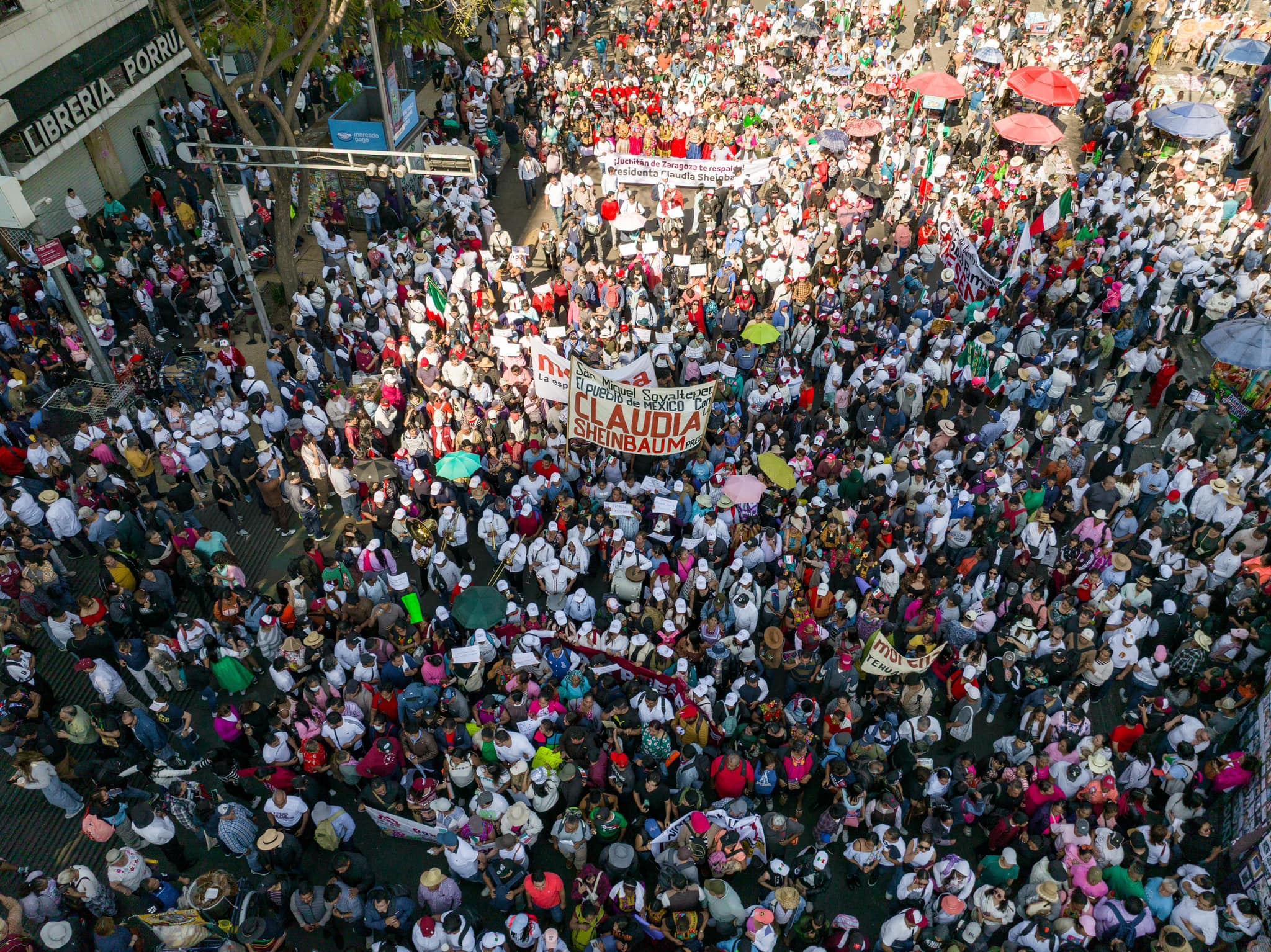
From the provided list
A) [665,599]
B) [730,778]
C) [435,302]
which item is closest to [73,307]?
[435,302]

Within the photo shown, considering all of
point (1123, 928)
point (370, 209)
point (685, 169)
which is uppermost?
point (685, 169)

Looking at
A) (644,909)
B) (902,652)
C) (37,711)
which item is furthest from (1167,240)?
(37,711)

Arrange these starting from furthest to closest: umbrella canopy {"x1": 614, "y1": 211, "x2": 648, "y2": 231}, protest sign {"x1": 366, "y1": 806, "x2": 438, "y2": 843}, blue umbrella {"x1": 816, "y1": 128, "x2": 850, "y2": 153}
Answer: blue umbrella {"x1": 816, "y1": 128, "x2": 850, "y2": 153}, umbrella canopy {"x1": 614, "y1": 211, "x2": 648, "y2": 231}, protest sign {"x1": 366, "y1": 806, "x2": 438, "y2": 843}

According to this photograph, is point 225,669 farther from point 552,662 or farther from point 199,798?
point 552,662

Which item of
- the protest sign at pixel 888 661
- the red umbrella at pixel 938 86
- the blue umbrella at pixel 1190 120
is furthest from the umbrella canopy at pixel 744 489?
the blue umbrella at pixel 1190 120

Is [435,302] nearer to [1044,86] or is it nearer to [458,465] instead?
[458,465]

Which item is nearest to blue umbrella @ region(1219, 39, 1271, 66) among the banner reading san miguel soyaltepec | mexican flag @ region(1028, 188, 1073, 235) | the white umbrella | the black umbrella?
the white umbrella

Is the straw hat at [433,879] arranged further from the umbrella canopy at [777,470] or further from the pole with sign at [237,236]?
the pole with sign at [237,236]

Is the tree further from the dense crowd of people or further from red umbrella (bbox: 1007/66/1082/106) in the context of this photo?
red umbrella (bbox: 1007/66/1082/106)
